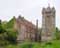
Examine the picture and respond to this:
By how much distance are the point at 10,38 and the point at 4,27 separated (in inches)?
23.9

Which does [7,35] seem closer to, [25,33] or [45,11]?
[25,33]

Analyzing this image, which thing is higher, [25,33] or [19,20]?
[19,20]

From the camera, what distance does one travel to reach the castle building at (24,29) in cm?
519

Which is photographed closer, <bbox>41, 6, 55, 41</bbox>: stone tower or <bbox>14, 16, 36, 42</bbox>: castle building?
<bbox>41, 6, 55, 41</bbox>: stone tower

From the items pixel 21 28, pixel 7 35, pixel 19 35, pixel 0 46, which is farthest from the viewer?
pixel 21 28

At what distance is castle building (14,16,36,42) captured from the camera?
17.0ft

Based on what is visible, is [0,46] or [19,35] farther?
[19,35]

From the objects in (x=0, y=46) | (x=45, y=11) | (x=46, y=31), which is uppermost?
(x=45, y=11)

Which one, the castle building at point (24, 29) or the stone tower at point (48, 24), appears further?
the castle building at point (24, 29)

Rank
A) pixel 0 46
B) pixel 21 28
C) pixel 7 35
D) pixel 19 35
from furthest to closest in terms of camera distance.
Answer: pixel 21 28
pixel 19 35
pixel 7 35
pixel 0 46

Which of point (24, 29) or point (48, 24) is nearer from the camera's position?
point (48, 24)

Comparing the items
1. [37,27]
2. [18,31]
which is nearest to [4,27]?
[18,31]

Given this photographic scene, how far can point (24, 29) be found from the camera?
548 centimetres

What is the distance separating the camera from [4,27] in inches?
207
